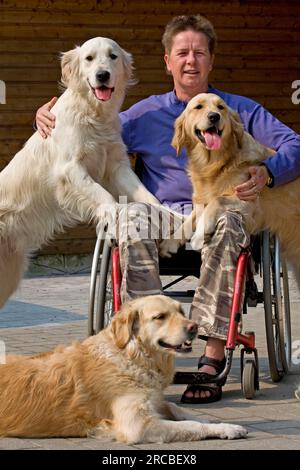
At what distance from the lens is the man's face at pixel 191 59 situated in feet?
17.3

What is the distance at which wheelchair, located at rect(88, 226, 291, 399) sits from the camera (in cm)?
454

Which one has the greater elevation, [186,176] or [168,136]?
[168,136]

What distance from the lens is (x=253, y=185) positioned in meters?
4.78

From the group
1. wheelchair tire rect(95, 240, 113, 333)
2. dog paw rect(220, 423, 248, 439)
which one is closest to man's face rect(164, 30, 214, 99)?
wheelchair tire rect(95, 240, 113, 333)

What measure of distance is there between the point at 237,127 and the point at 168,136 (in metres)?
0.61

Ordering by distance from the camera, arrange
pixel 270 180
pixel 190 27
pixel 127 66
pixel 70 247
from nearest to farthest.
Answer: pixel 270 180 → pixel 190 27 → pixel 127 66 → pixel 70 247

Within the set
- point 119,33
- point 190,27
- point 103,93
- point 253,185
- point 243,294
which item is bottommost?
point 243,294

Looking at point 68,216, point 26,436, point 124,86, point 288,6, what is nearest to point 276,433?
point 26,436

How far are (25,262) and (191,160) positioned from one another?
112 cm

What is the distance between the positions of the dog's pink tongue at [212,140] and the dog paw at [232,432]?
5.03 feet

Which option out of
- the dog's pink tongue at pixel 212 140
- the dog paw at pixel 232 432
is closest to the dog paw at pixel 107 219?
the dog's pink tongue at pixel 212 140

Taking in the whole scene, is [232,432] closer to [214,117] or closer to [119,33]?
[214,117]

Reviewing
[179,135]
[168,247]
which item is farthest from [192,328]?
[179,135]

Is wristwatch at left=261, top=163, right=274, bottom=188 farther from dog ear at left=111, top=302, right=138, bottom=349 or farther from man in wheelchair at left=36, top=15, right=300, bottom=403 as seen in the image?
dog ear at left=111, top=302, right=138, bottom=349
